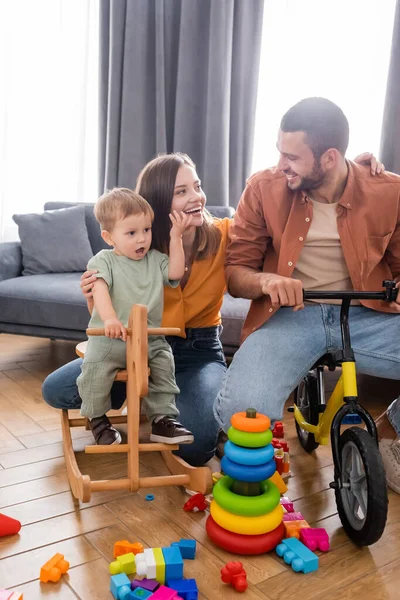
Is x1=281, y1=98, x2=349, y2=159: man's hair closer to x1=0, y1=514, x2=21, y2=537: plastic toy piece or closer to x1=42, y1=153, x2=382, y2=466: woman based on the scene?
x1=42, y1=153, x2=382, y2=466: woman

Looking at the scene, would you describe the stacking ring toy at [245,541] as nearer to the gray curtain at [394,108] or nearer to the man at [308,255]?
the man at [308,255]

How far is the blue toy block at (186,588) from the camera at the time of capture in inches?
48.6

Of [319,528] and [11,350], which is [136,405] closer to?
[319,528]

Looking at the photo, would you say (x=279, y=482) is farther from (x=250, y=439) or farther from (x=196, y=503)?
(x=250, y=439)

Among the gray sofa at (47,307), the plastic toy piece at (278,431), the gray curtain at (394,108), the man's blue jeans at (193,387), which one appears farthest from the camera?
the gray curtain at (394,108)

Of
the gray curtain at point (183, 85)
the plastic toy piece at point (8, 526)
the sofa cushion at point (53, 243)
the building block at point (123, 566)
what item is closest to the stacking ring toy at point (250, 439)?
the building block at point (123, 566)

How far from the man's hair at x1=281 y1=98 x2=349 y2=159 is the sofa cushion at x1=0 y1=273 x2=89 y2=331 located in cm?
132

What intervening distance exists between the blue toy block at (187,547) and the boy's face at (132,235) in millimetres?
759

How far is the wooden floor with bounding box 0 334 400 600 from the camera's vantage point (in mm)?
1296

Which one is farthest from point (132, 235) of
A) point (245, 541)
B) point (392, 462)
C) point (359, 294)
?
point (392, 462)

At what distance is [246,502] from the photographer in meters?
1.39

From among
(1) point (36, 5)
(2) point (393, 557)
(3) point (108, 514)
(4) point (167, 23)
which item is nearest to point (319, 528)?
(2) point (393, 557)

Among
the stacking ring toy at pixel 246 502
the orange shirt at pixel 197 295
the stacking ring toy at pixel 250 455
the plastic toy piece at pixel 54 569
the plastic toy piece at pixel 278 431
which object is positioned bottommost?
the plastic toy piece at pixel 278 431

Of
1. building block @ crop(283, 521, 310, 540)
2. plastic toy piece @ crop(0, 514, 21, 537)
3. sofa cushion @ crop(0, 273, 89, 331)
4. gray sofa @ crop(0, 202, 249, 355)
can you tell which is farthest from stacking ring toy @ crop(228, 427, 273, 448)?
sofa cushion @ crop(0, 273, 89, 331)
